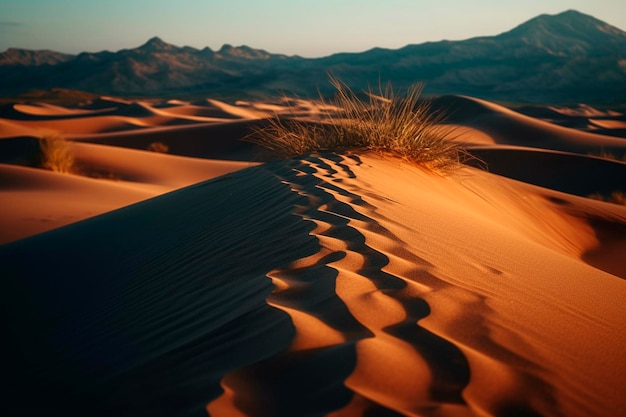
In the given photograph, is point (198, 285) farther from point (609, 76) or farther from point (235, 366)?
point (609, 76)

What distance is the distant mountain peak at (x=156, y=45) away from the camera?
540 feet

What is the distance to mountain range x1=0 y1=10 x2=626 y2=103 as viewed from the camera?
84.0 metres

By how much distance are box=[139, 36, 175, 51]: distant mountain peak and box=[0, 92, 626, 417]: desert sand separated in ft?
556

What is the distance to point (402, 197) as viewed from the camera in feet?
15.7

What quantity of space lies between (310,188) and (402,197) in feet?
2.53

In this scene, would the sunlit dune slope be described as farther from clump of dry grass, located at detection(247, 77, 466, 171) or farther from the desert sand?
clump of dry grass, located at detection(247, 77, 466, 171)

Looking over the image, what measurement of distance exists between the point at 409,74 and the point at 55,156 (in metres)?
102

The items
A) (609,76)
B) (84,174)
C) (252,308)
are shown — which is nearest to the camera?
(252,308)

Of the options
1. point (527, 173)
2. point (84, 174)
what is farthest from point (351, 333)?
point (527, 173)

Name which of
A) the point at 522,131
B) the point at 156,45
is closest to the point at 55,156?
the point at 522,131

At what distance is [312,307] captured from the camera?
2363mm

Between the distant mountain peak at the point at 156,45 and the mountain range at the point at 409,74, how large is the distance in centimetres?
2873

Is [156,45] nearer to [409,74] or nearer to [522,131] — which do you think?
[409,74]

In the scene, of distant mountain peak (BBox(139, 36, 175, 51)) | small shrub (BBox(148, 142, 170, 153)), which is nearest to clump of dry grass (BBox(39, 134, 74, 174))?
small shrub (BBox(148, 142, 170, 153))
